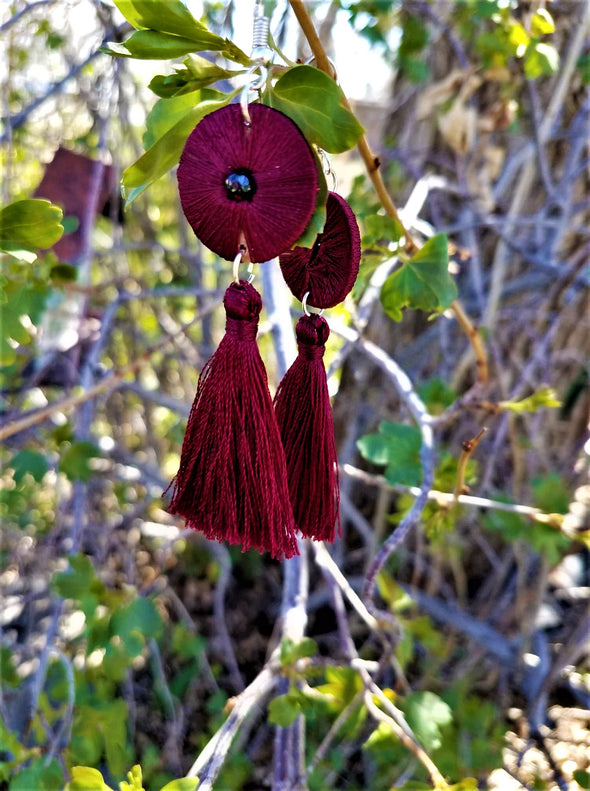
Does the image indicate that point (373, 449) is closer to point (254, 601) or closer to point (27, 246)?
point (27, 246)

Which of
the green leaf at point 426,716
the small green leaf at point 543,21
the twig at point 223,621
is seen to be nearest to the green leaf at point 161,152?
the small green leaf at point 543,21

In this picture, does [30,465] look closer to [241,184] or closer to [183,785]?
[183,785]

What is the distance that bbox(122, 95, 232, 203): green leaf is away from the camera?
1.71 ft

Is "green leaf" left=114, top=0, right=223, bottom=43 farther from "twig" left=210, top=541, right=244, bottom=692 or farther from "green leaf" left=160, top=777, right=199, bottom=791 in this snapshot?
"twig" left=210, top=541, right=244, bottom=692

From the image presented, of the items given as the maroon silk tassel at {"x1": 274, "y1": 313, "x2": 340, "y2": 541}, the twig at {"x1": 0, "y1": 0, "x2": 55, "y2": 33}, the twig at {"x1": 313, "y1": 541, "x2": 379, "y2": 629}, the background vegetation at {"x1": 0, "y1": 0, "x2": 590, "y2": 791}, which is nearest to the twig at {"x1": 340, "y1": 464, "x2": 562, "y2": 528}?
the background vegetation at {"x1": 0, "y1": 0, "x2": 590, "y2": 791}

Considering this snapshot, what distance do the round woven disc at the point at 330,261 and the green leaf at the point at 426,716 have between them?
61 cm

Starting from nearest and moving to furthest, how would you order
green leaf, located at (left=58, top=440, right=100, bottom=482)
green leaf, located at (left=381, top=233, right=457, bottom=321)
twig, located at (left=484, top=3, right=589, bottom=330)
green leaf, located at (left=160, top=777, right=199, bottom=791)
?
green leaf, located at (left=160, top=777, right=199, bottom=791), green leaf, located at (left=381, top=233, right=457, bottom=321), green leaf, located at (left=58, top=440, right=100, bottom=482), twig, located at (left=484, top=3, right=589, bottom=330)

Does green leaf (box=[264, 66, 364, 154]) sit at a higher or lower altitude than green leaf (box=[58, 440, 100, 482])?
higher

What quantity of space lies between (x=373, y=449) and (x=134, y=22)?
66 cm

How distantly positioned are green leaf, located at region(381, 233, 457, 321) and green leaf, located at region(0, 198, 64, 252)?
350 millimetres

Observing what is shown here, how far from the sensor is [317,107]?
494 mm

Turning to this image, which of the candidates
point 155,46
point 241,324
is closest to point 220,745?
point 241,324

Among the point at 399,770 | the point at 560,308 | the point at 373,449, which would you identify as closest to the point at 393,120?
the point at 560,308

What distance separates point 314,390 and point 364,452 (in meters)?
0.41
